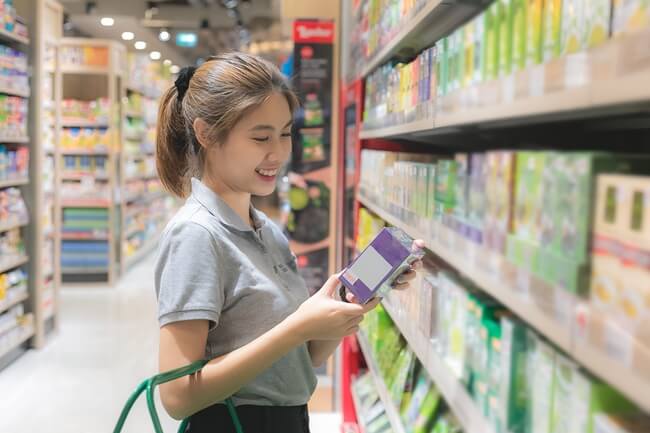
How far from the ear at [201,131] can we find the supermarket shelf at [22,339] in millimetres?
3862

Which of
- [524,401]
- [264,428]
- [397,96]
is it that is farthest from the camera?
[397,96]

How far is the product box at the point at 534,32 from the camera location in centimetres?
119

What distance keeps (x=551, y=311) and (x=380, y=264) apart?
563mm

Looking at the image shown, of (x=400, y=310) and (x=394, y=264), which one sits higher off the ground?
(x=394, y=264)

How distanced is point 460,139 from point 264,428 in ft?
3.64

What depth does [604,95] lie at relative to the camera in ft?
2.84

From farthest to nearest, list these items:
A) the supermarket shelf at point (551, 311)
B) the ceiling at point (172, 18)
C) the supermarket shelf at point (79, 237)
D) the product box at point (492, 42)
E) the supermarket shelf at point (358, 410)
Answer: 1. the ceiling at point (172, 18)
2. the supermarket shelf at point (79, 237)
3. the supermarket shelf at point (358, 410)
4. the product box at point (492, 42)
5. the supermarket shelf at point (551, 311)

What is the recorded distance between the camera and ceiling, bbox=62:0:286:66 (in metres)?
11.8

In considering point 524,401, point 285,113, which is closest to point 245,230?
point 285,113

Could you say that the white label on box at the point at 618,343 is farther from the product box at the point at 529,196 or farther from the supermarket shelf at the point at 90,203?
the supermarket shelf at the point at 90,203

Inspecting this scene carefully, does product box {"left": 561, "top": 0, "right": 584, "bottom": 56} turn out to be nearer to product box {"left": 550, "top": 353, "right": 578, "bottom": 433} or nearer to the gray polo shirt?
product box {"left": 550, "top": 353, "right": 578, "bottom": 433}

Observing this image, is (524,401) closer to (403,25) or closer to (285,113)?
(285,113)

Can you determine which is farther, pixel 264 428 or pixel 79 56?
pixel 79 56

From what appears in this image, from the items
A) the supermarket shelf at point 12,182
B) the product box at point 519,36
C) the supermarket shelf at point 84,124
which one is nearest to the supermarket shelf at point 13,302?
the supermarket shelf at point 12,182
